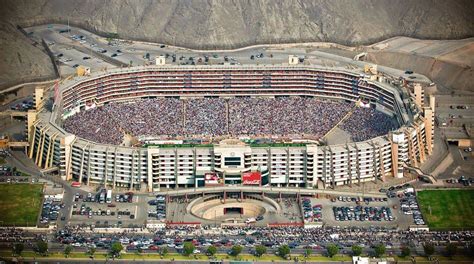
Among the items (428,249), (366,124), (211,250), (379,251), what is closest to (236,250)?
(211,250)

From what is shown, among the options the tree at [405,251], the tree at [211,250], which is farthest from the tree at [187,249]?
the tree at [405,251]

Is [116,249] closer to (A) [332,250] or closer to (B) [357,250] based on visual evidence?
(A) [332,250]

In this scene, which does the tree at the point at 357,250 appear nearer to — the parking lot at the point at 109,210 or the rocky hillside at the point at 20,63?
the parking lot at the point at 109,210

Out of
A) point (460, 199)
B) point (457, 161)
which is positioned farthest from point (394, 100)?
point (460, 199)

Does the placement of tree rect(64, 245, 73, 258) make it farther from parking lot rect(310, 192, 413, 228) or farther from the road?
the road

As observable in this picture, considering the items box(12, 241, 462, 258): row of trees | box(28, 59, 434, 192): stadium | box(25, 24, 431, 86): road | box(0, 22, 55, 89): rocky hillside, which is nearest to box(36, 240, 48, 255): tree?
box(12, 241, 462, 258): row of trees
